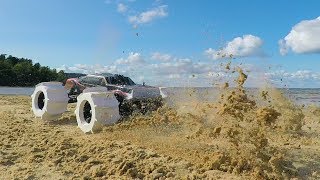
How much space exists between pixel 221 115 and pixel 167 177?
7.99 ft

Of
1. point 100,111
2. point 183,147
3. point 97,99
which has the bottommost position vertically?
point 183,147

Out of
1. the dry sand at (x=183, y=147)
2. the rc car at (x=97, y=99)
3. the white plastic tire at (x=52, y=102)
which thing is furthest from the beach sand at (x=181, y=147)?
the white plastic tire at (x=52, y=102)

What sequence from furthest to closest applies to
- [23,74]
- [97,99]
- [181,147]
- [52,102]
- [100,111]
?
[23,74]
[52,102]
[97,99]
[100,111]
[181,147]

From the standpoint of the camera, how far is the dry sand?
7980 millimetres

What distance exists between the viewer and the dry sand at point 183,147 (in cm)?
798

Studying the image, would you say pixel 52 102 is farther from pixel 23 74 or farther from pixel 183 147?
pixel 23 74

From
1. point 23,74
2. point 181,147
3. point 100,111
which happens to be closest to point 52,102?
point 100,111

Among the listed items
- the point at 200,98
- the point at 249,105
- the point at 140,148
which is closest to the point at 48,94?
the point at 200,98

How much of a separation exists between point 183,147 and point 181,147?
0.04 m

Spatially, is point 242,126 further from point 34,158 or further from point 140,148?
point 34,158

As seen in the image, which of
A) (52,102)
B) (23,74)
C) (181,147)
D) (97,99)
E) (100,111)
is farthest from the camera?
(23,74)

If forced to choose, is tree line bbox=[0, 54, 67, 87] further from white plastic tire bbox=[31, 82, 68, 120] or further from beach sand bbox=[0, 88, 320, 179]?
beach sand bbox=[0, 88, 320, 179]

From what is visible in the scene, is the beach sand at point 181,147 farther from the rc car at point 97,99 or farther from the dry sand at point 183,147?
the rc car at point 97,99

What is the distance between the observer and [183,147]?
9.45 m
